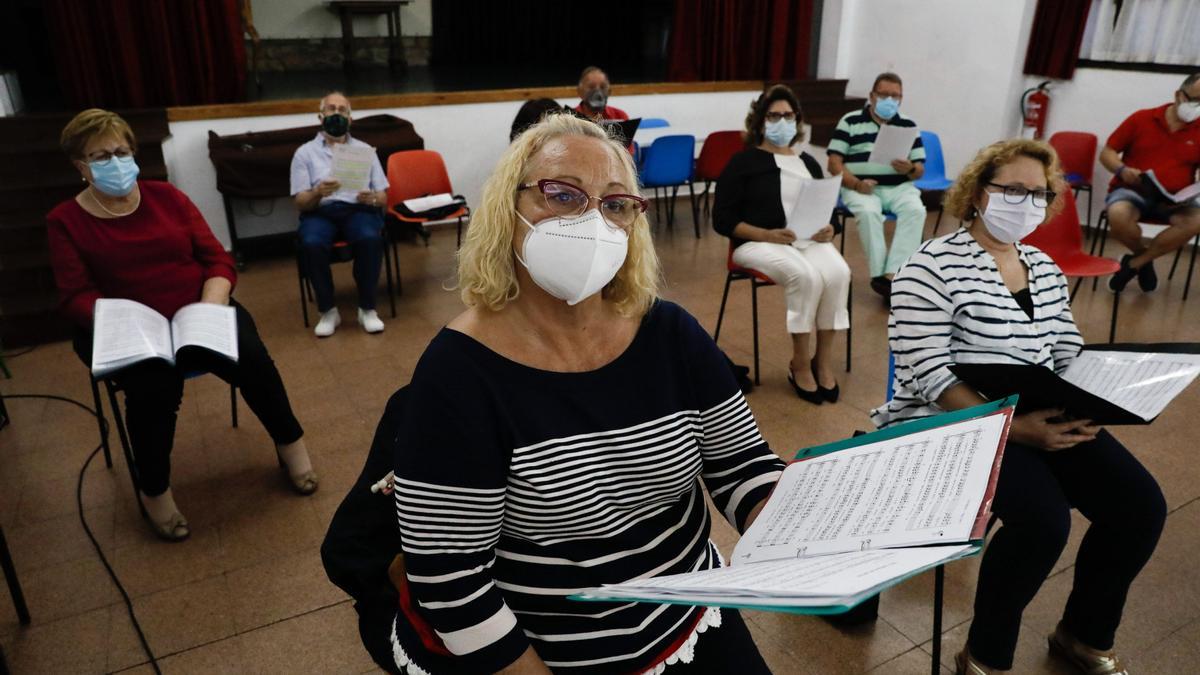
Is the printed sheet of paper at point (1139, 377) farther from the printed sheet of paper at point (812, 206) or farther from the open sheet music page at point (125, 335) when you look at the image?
the open sheet music page at point (125, 335)

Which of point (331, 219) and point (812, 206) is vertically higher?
point (812, 206)

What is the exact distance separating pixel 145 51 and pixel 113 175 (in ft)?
11.8

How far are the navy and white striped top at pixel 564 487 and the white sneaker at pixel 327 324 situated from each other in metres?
3.29

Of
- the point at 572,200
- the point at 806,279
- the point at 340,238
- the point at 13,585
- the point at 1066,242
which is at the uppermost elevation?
the point at 572,200

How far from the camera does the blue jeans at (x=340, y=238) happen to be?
4273mm

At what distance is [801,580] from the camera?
2.89 ft

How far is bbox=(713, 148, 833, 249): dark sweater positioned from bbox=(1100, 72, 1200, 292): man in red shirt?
2.39 meters

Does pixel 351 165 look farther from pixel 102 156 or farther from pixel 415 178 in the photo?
pixel 102 156

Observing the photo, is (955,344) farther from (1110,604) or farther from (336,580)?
(336,580)

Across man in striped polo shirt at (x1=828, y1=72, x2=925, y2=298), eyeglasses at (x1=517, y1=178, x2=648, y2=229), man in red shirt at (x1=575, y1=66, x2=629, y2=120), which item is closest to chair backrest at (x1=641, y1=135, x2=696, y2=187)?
man in red shirt at (x1=575, y1=66, x2=629, y2=120)

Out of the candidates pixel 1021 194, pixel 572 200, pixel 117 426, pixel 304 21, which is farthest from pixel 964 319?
pixel 304 21

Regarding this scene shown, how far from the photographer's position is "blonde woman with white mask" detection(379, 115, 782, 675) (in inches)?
45.1

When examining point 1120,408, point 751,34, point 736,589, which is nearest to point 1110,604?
point 1120,408

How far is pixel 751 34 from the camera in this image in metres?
7.80
